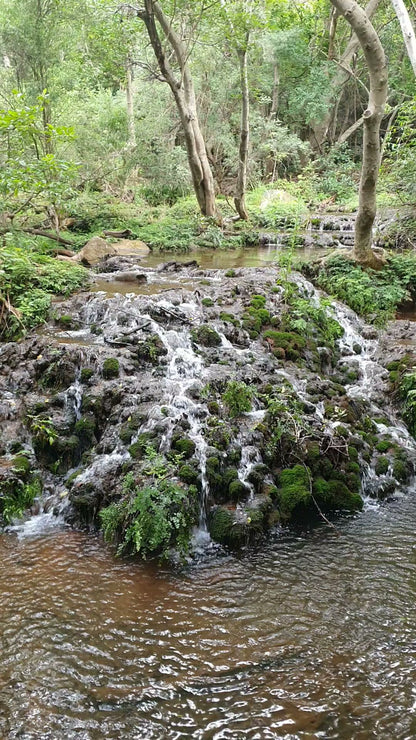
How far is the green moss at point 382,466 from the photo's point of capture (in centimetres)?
625

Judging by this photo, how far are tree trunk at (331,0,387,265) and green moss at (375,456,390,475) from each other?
602 cm

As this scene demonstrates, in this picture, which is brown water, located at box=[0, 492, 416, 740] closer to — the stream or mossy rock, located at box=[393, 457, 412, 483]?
the stream

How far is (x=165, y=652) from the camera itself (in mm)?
3611

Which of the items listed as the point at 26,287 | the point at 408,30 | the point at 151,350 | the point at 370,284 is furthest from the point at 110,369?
the point at 408,30

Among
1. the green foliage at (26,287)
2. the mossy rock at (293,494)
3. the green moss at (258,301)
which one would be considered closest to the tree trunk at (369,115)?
the green moss at (258,301)

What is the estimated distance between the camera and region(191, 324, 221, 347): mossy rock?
781 cm

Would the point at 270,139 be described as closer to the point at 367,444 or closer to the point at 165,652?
the point at 367,444

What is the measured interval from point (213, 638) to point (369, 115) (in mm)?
9566

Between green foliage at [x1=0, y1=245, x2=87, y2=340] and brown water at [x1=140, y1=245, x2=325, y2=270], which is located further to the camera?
brown water at [x1=140, y1=245, x2=325, y2=270]

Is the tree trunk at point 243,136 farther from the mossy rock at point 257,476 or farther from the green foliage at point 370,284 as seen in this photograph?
the mossy rock at point 257,476

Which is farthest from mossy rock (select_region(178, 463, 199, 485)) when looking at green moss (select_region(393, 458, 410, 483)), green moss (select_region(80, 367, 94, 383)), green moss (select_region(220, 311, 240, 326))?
green moss (select_region(220, 311, 240, 326))

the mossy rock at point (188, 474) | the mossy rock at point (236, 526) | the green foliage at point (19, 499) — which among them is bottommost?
→ the mossy rock at point (236, 526)

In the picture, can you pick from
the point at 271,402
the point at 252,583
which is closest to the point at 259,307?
the point at 271,402

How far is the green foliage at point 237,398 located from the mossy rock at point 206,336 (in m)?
1.37
